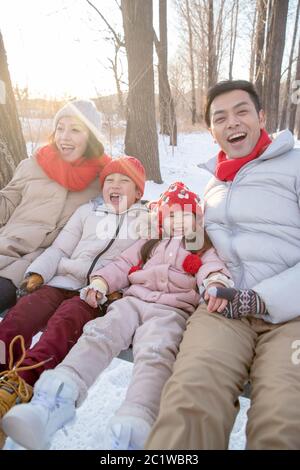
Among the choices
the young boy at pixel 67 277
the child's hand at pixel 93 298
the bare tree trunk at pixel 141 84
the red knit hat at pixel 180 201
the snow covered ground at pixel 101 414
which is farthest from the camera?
the bare tree trunk at pixel 141 84

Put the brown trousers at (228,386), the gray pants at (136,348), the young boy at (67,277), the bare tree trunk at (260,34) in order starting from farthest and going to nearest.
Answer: the bare tree trunk at (260,34)
the young boy at (67,277)
the gray pants at (136,348)
the brown trousers at (228,386)

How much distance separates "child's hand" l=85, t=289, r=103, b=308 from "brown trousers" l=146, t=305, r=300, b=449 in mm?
491

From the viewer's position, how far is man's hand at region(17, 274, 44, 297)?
2.00 meters

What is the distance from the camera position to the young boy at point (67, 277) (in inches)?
60.5

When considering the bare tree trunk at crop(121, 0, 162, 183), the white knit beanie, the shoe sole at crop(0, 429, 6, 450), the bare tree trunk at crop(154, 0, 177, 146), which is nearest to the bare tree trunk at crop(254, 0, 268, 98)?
the bare tree trunk at crop(154, 0, 177, 146)

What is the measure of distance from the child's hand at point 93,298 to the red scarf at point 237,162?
980 millimetres

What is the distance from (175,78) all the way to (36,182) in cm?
1335

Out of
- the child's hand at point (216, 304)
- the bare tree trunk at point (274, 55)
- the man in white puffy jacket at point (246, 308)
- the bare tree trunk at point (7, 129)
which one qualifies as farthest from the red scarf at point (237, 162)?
the bare tree trunk at point (274, 55)

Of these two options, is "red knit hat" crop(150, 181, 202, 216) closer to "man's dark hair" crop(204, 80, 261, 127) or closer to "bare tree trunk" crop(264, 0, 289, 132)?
"man's dark hair" crop(204, 80, 261, 127)

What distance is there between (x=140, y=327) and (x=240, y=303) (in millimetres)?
485

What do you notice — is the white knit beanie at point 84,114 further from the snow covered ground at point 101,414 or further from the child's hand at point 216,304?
the snow covered ground at point 101,414

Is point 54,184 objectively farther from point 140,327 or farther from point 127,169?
point 140,327

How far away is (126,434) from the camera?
118 centimetres

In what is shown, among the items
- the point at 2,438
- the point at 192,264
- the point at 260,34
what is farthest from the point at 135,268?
the point at 260,34
